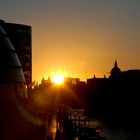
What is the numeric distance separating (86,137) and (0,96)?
43.3 ft

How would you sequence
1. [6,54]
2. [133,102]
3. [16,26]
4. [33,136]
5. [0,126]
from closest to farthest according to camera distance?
[0,126] → [33,136] → [6,54] → [16,26] → [133,102]

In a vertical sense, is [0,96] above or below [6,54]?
below

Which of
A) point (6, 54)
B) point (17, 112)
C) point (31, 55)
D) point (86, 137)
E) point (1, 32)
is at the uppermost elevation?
point (31, 55)

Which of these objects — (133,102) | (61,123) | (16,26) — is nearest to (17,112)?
(61,123)

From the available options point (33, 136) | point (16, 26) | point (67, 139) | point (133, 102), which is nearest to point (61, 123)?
point (67, 139)

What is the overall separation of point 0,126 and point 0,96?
11.9 feet

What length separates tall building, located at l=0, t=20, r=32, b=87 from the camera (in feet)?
463

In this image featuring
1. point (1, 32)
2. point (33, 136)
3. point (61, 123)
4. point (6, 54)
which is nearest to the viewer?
point (33, 136)

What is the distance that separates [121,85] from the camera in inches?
7594

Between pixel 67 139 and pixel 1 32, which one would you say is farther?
pixel 1 32

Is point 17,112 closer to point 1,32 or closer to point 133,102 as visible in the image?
point 1,32

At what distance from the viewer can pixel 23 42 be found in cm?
14662

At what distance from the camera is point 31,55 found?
155875 mm

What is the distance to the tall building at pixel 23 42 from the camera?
5551 inches
